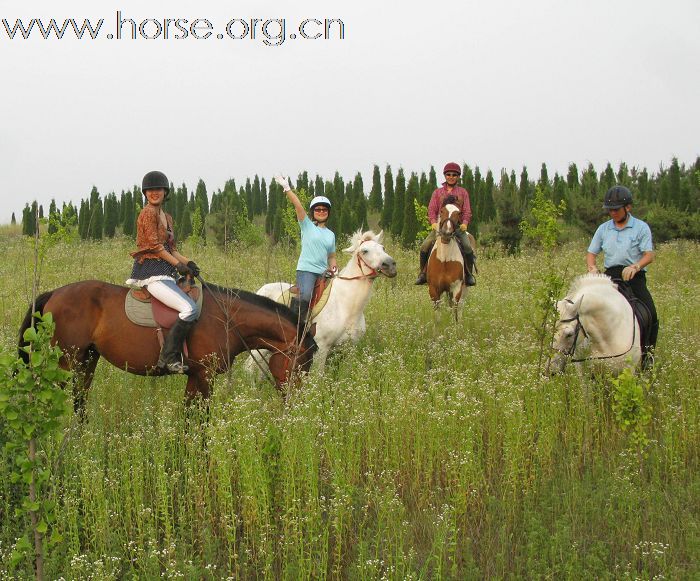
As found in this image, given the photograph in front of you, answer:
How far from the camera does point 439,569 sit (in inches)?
145

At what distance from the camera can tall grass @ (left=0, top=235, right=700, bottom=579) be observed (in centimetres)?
402

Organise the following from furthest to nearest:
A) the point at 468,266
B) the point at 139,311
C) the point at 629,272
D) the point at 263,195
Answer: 1. the point at 263,195
2. the point at 468,266
3. the point at 629,272
4. the point at 139,311

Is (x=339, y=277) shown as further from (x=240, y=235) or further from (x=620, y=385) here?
(x=240, y=235)

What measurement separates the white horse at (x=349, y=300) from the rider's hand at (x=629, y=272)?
2.61m

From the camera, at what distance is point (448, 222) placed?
35.2ft

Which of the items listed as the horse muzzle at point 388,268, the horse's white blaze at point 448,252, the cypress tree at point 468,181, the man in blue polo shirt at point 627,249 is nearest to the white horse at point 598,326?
the man in blue polo shirt at point 627,249

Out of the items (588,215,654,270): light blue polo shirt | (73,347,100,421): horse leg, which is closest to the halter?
(588,215,654,270): light blue polo shirt

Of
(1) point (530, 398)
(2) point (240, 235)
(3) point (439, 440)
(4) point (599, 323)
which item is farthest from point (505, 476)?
(2) point (240, 235)

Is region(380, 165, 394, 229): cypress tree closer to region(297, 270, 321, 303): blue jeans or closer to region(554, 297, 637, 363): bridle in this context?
region(297, 270, 321, 303): blue jeans

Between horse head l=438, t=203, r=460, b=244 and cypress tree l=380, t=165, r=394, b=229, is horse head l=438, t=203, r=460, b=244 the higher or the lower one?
Result: the lower one

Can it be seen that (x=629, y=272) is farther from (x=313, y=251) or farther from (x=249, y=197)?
(x=249, y=197)

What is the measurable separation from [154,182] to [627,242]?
17.0ft

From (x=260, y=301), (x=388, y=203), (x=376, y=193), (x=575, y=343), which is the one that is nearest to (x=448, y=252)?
(x=575, y=343)

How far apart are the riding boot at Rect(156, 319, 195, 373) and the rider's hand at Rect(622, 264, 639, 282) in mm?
4679
